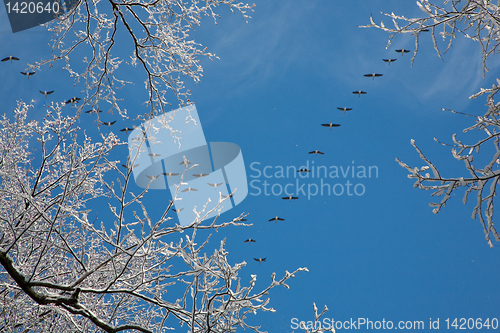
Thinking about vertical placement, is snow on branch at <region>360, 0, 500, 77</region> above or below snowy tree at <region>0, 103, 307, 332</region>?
above

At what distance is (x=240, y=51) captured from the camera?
12266 millimetres

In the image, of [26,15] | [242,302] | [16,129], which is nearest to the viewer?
[242,302]

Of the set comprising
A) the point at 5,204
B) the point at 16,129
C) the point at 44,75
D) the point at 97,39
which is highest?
the point at 44,75

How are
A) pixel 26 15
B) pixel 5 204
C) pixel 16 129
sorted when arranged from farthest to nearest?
pixel 26 15 → pixel 5 204 → pixel 16 129

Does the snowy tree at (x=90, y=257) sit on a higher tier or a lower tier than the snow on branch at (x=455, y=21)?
lower

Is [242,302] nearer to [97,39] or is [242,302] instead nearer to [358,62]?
[97,39]

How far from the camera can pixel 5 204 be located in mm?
3889

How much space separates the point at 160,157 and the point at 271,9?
6.70m

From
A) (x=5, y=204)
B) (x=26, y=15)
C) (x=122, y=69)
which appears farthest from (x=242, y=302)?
(x=26, y=15)

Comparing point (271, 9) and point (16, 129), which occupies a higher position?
point (271, 9)

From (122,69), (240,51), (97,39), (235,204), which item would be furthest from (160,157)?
(97,39)

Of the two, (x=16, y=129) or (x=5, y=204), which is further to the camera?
(x=5, y=204)

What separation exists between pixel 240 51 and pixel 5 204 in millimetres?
9844

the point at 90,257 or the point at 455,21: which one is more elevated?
the point at 455,21
